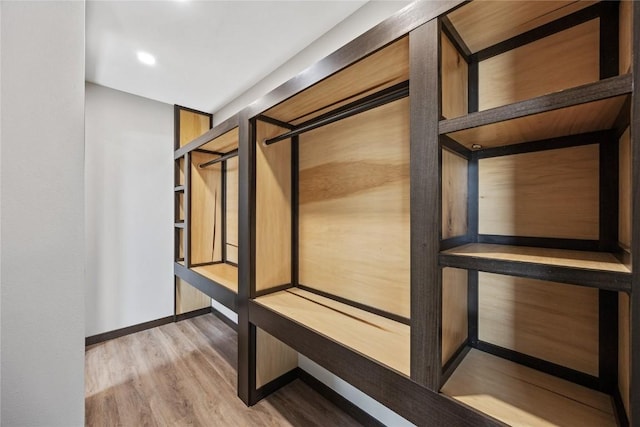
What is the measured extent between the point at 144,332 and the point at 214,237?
1.21 m

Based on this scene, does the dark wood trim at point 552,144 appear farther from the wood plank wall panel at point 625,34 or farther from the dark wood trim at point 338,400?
the dark wood trim at point 338,400

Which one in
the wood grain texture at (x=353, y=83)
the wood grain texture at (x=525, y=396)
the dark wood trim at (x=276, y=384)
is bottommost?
the dark wood trim at (x=276, y=384)

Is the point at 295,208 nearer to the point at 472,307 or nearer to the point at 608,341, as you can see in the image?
the point at 472,307

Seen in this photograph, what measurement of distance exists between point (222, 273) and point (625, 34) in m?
2.68

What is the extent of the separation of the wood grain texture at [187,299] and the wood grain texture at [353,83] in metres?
2.42

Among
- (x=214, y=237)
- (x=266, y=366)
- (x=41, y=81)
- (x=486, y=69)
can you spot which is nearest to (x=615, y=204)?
(x=486, y=69)

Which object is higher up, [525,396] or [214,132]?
[214,132]

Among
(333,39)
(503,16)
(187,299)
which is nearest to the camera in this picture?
(503,16)

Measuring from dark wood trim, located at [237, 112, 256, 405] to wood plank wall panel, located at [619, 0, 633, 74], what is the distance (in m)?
1.59

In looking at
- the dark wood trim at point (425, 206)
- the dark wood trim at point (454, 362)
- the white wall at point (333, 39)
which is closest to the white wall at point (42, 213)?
the dark wood trim at point (425, 206)

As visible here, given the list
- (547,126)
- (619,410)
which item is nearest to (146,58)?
(547,126)

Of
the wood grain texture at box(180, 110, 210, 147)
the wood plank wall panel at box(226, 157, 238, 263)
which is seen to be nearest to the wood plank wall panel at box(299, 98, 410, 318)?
the wood plank wall panel at box(226, 157, 238, 263)

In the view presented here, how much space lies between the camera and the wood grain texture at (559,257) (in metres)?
0.66

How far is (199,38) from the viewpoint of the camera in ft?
6.08
